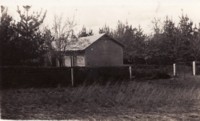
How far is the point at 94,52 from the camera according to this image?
38406mm

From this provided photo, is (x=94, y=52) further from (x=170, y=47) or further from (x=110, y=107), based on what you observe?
(x=110, y=107)

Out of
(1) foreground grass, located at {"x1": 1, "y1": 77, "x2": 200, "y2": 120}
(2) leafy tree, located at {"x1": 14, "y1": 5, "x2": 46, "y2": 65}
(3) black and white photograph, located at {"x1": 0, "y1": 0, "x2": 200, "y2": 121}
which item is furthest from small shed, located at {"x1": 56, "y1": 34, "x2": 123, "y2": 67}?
(1) foreground grass, located at {"x1": 1, "y1": 77, "x2": 200, "y2": 120}

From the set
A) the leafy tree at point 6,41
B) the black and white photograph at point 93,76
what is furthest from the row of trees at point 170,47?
the leafy tree at point 6,41

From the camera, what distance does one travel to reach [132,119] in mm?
8828

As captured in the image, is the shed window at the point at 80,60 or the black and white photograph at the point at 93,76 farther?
the shed window at the point at 80,60

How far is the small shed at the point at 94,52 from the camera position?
3766 centimetres

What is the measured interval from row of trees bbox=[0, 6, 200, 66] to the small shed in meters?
1.39

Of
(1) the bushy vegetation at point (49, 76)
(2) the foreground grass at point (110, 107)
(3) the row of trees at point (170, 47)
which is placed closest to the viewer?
(2) the foreground grass at point (110, 107)

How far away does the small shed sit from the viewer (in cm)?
3766

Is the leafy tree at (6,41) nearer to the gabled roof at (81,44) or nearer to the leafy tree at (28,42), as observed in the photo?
the leafy tree at (28,42)

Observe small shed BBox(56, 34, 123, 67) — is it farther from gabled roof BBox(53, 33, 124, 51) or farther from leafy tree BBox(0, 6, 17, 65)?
leafy tree BBox(0, 6, 17, 65)

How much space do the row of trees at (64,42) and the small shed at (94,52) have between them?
1.39 metres

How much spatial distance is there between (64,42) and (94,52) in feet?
14.0

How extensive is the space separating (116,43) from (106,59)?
2834mm
